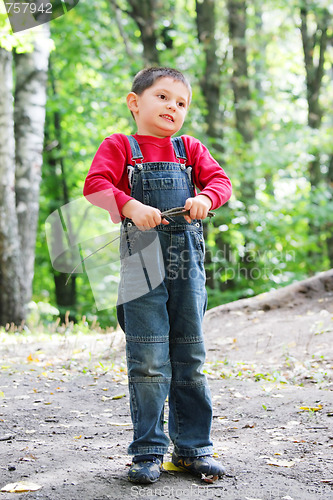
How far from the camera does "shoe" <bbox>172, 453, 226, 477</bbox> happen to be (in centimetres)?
238

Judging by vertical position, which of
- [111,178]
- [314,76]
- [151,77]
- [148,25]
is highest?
[314,76]

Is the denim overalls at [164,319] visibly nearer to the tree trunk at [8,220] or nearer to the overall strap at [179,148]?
the overall strap at [179,148]

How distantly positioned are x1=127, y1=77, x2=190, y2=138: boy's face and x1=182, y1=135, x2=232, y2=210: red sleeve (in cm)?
14

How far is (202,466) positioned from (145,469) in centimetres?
27

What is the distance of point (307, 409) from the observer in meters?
3.48

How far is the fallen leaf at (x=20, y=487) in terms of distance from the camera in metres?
2.12

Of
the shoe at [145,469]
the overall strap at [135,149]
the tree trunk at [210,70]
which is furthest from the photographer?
the tree trunk at [210,70]

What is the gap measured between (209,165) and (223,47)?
557 inches

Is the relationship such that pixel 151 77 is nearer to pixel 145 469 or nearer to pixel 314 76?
pixel 145 469

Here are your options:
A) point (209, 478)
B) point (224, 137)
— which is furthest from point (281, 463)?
point (224, 137)

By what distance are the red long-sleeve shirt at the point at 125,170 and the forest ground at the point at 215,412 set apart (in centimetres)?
120

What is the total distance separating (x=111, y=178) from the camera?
7.93 ft

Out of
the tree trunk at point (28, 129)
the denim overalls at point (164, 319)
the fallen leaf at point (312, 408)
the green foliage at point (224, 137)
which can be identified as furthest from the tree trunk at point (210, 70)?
the denim overalls at point (164, 319)

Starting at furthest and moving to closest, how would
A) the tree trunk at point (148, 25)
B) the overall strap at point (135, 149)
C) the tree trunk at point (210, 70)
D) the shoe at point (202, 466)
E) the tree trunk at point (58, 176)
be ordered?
the tree trunk at point (58, 176) → the tree trunk at point (210, 70) → the tree trunk at point (148, 25) → the overall strap at point (135, 149) → the shoe at point (202, 466)
